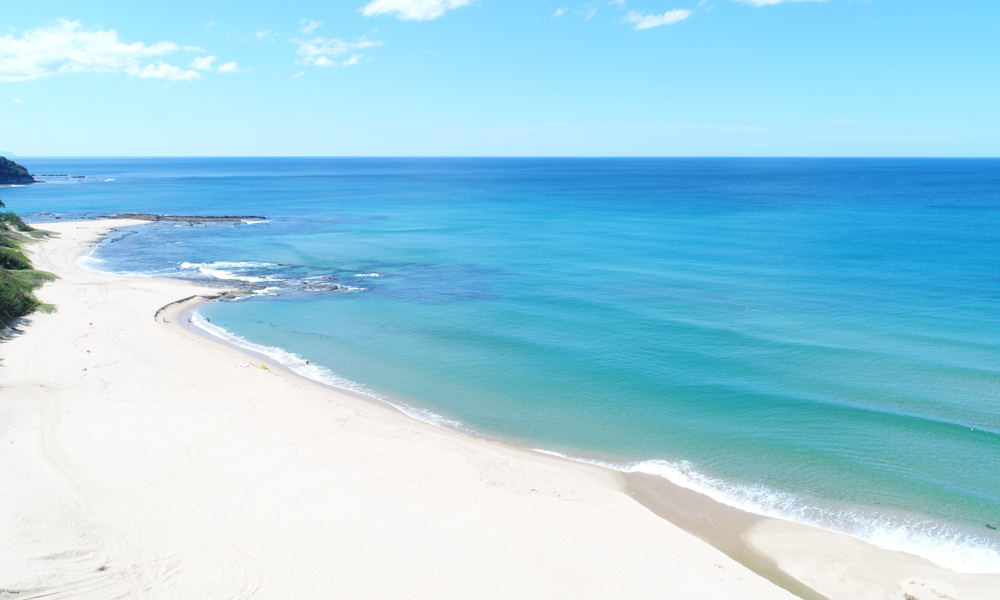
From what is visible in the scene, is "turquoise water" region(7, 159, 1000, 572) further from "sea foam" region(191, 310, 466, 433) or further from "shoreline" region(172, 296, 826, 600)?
"shoreline" region(172, 296, 826, 600)

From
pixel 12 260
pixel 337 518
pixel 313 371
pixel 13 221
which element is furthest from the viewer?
pixel 13 221

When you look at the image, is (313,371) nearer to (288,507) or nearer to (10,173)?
(288,507)

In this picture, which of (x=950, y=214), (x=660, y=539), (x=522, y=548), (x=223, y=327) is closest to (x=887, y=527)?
(x=660, y=539)

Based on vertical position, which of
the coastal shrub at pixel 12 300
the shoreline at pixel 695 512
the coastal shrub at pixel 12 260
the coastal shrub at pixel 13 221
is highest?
the coastal shrub at pixel 13 221

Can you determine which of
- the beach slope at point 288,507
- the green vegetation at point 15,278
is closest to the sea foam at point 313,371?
the beach slope at point 288,507

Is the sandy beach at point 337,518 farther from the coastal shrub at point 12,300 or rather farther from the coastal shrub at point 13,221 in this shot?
the coastal shrub at point 13,221

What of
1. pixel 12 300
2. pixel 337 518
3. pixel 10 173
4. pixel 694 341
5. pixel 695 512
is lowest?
pixel 695 512

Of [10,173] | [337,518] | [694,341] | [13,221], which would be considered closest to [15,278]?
[337,518]
